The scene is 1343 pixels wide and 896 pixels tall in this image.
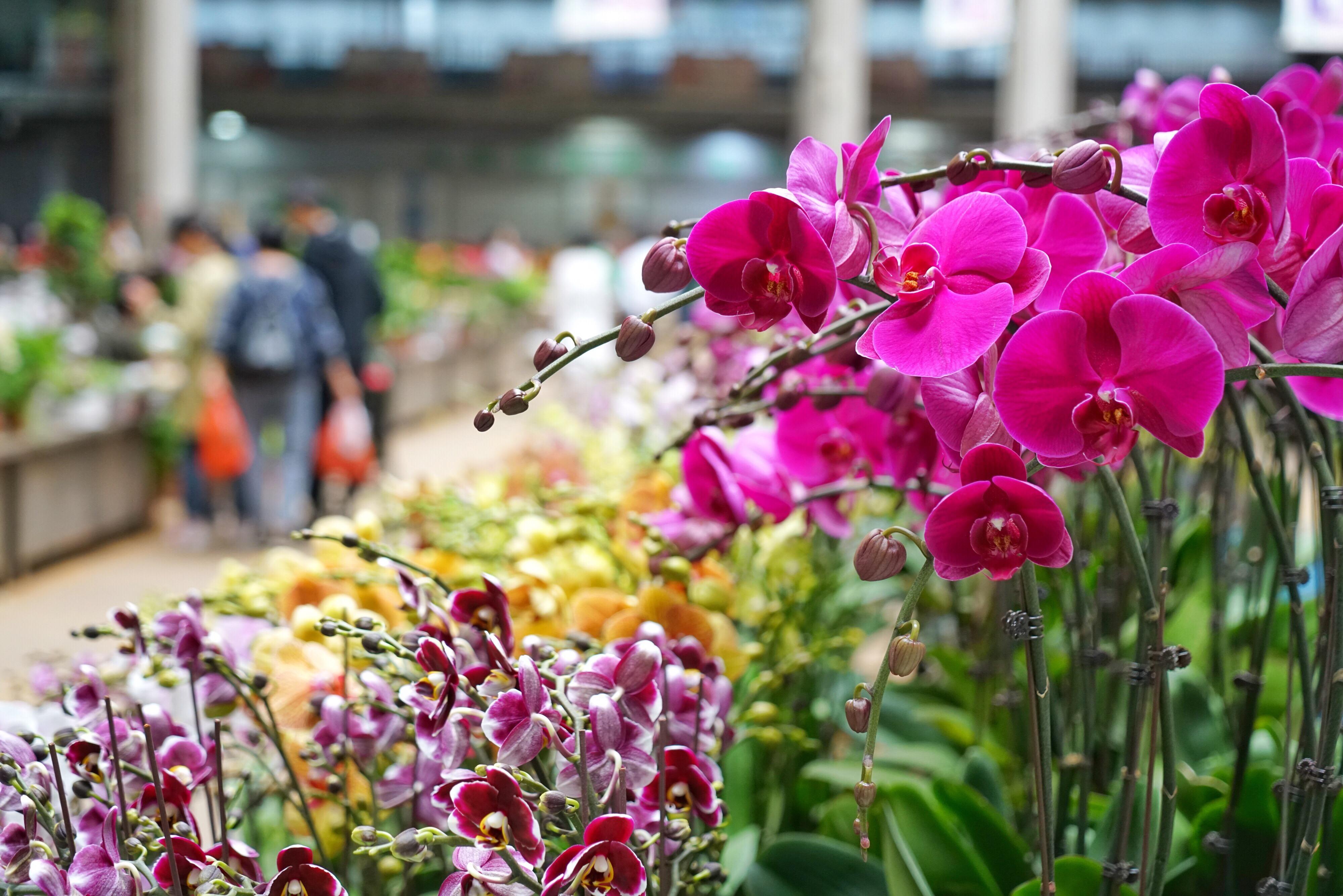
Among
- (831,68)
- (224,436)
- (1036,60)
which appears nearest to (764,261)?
(224,436)

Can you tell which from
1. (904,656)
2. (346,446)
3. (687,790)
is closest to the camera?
(904,656)

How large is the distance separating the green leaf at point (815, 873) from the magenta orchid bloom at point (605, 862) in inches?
12.5

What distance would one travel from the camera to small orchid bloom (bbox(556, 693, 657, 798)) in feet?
1.84

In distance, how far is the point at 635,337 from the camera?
1.83 ft

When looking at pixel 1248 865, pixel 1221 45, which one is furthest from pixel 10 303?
pixel 1221 45

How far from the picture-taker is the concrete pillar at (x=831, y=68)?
5.91 meters

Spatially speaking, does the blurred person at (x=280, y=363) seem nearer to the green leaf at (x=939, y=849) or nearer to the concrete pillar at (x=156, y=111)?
the concrete pillar at (x=156, y=111)

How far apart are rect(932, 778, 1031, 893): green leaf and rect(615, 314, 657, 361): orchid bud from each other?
1.62ft

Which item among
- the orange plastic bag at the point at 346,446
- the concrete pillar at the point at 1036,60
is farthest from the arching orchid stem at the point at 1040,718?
the concrete pillar at the point at 1036,60

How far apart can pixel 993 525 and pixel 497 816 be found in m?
0.24

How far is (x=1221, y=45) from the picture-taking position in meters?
15.6

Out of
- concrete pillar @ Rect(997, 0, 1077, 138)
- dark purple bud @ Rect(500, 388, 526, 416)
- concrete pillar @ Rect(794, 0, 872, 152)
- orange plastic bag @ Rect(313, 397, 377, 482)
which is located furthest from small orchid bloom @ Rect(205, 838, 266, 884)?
concrete pillar @ Rect(997, 0, 1077, 138)

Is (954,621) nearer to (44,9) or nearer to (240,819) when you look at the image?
(240,819)

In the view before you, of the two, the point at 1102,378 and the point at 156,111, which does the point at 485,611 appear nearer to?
the point at 1102,378
